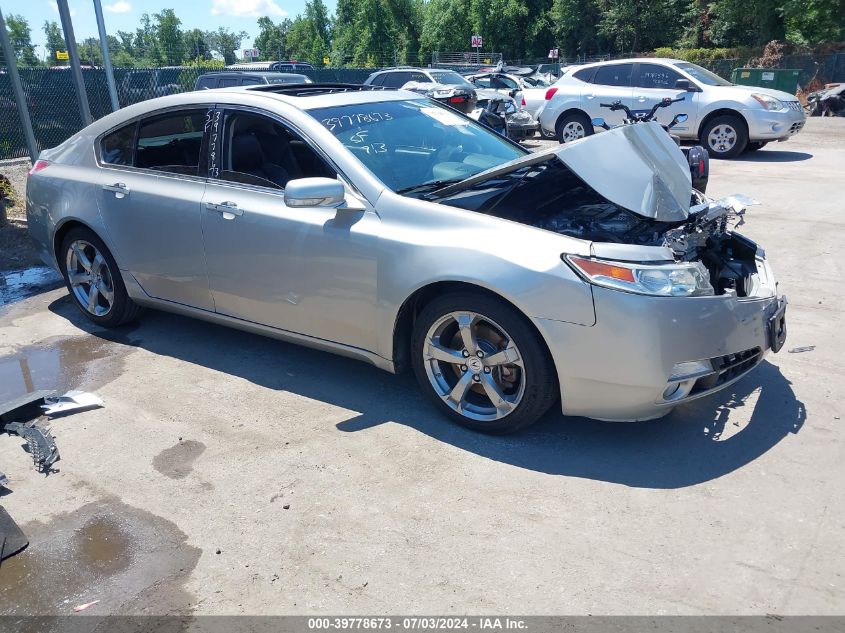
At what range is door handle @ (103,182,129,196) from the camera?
5051mm

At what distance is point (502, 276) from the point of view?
3.52m

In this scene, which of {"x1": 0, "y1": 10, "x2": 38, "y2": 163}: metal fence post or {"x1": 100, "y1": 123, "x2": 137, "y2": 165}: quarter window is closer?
{"x1": 100, "y1": 123, "x2": 137, "y2": 165}: quarter window

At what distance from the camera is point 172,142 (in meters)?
5.01

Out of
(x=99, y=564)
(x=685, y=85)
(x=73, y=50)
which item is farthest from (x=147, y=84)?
(x=99, y=564)

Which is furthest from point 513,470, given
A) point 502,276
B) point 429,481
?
point 502,276

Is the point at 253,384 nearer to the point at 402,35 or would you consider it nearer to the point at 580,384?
the point at 580,384

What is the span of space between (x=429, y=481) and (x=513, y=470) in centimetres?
41

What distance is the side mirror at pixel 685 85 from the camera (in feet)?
44.1

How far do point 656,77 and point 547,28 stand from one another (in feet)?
146

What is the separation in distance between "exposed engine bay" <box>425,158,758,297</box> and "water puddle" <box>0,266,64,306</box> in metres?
4.51

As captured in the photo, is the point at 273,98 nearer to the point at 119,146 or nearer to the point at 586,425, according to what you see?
the point at 119,146

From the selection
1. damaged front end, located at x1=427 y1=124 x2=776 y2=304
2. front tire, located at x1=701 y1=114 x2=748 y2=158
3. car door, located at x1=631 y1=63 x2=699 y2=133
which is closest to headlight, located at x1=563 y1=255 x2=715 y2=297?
damaged front end, located at x1=427 y1=124 x2=776 y2=304

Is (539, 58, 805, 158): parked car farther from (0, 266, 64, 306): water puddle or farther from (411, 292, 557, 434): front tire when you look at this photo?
(411, 292, 557, 434): front tire

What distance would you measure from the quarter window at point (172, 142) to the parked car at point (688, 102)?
10.7 metres
